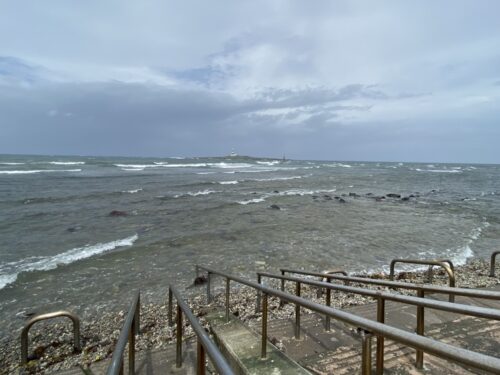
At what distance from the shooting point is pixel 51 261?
402 inches

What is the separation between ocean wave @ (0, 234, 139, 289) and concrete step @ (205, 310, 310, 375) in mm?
7209

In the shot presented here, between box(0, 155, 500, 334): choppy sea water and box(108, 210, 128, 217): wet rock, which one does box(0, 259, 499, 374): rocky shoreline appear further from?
box(108, 210, 128, 217): wet rock

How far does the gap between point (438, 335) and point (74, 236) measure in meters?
13.4

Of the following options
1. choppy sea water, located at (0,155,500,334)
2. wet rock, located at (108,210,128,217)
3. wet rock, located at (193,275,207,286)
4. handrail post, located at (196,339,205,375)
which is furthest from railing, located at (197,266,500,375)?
wet rock, located at (108,210,128,217)

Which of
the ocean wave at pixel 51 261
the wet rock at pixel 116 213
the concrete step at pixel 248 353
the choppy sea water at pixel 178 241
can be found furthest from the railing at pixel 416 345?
the wet rock at pixel 116 213

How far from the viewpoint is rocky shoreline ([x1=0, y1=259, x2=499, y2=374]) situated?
17.2ft

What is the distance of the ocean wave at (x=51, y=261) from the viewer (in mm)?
9008

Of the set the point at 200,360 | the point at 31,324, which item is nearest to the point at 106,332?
the point at 31,324

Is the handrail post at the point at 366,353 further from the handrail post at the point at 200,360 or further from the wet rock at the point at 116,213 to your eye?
the wet rock at the point at 116,213

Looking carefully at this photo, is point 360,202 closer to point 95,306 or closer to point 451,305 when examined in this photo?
point 95,306

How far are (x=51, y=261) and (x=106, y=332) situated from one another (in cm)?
543

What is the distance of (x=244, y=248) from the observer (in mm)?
12039

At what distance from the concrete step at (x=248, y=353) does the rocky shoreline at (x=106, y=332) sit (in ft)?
4.15

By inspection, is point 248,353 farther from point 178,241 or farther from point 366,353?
point 178,241
